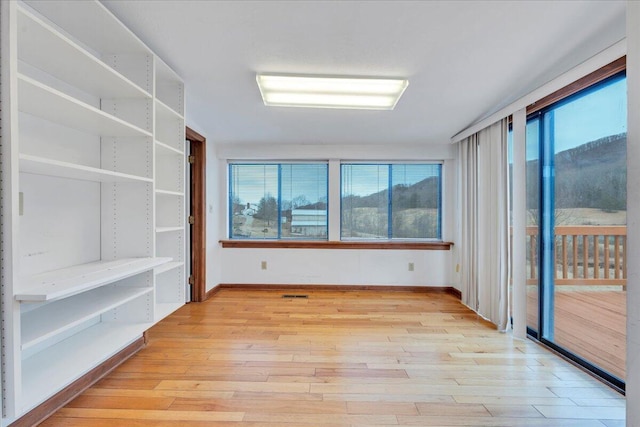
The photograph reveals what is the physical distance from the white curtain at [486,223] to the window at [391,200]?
659 millimetres

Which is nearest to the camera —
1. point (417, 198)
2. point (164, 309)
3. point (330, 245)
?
point (164, 309)

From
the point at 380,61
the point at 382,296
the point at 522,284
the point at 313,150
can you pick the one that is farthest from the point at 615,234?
the point at 313,150

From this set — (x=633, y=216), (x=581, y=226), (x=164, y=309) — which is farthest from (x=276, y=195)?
(x=633, y=216)

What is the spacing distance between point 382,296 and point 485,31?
303 cm

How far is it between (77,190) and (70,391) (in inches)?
47.9

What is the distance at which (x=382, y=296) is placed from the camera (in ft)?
12.2

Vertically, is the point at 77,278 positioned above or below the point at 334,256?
above

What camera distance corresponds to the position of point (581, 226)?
2.12 metres

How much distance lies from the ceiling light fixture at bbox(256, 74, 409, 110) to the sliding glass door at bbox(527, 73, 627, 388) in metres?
1.32

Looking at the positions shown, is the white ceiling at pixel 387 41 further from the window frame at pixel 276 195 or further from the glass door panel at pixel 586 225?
the window frame at pixel 276 195

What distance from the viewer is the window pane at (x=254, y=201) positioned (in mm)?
4180

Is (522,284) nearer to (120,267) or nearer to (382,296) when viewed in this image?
(382,296)

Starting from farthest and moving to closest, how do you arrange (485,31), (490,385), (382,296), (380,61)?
(382,296) < (380,61) < (490,385) < (485,31)

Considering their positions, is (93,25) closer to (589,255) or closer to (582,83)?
(582,83)
